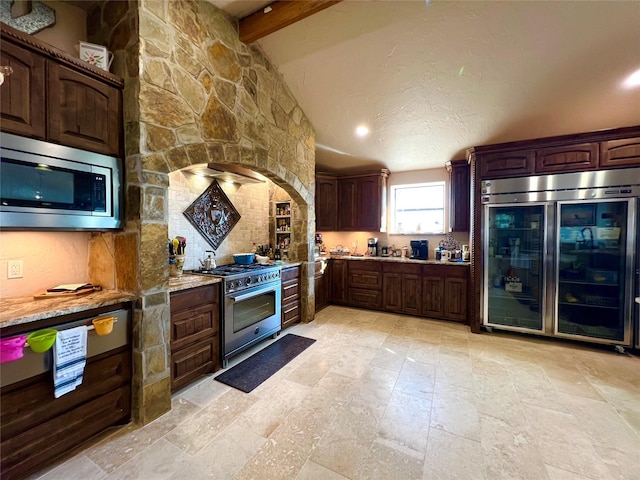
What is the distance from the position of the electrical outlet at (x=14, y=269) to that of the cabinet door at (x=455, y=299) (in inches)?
178

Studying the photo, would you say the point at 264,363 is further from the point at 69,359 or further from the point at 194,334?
the point at 69,359

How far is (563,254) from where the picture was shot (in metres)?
3.13

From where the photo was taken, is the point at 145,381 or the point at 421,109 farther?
the point at 421,109

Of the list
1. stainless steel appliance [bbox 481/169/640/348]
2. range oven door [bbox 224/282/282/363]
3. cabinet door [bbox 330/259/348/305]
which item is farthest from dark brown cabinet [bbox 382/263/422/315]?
range oven door [bbox 224/282/282/363]

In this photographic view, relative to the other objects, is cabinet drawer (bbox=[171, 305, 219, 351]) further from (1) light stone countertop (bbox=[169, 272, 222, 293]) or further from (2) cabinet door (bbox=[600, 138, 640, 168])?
(2) cabinet door (bbox=[600, 138, 640, 168])

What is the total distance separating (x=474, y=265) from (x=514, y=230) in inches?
26.9

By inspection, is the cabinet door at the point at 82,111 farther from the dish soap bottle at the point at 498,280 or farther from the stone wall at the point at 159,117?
the dish soap bottle at the point at 498,280

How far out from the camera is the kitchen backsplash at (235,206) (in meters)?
2.92

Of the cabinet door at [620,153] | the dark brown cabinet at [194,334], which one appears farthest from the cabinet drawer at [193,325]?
the cabinet door at [620,153]

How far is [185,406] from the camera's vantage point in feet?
6.64

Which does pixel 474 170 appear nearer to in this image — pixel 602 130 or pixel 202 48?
pixel 602 130

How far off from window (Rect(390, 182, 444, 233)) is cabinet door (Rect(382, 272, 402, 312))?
1057mm

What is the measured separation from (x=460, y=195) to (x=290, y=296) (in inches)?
123

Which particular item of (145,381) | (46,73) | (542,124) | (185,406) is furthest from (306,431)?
(542,124)
